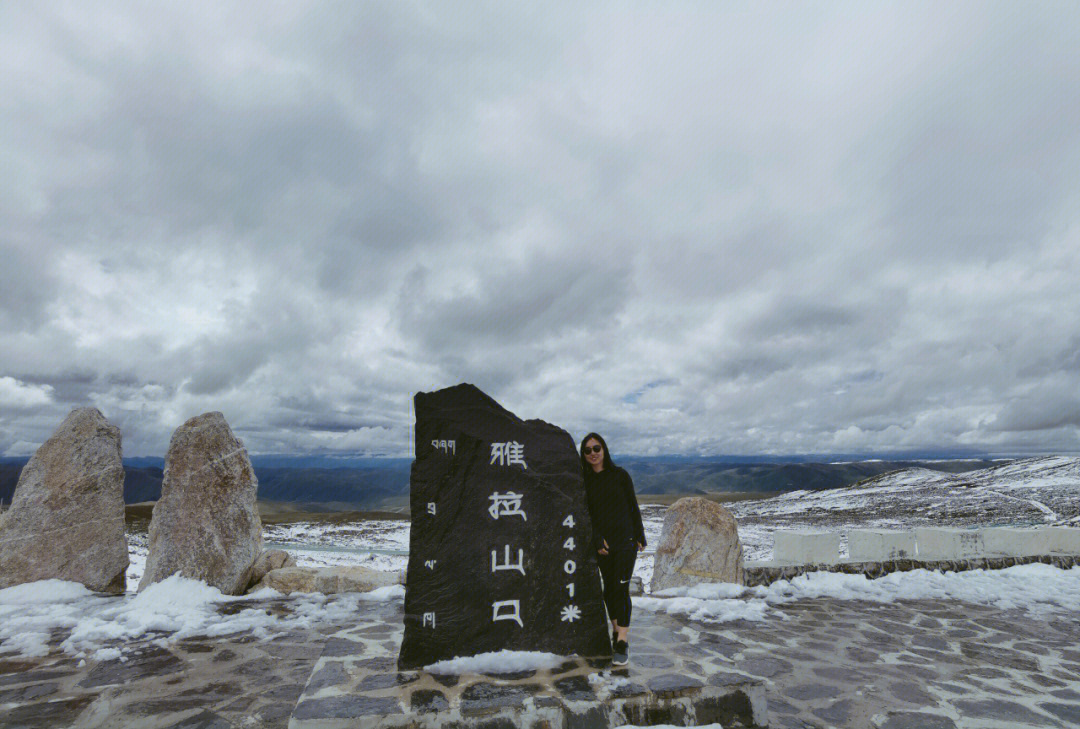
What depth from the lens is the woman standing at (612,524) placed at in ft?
18.1

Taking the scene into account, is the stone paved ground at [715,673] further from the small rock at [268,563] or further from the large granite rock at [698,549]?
the small rock at [268,563]

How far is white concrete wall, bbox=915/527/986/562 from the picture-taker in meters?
10.5

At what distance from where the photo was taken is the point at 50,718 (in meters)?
4.59

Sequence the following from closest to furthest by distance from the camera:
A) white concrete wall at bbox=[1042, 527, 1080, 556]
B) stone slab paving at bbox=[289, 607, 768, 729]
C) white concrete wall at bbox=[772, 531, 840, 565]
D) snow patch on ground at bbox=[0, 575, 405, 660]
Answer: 1. stone slab paving at bbox=[289, 607, 768, 729]
2. snow patch on ground at bbox=[0, 575, 405, 660]
3. white concrete wall at bbox=[772, 531, 840, 565]
4. white concrete wall at bbox=[1042, 527, 1080, 556]

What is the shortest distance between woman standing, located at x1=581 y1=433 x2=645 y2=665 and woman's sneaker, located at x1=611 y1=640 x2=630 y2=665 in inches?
3.1

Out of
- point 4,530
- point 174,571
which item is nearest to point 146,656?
point 174,571

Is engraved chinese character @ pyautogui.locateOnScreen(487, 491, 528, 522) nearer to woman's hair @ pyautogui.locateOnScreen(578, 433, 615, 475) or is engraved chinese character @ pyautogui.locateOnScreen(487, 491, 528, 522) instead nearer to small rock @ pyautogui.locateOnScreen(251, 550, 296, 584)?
woman's hair @ pyautogui.locateOnScreen(578, 433, 615, 475)

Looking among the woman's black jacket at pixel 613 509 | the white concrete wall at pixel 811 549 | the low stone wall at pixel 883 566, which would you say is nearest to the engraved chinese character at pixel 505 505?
the woman's black jacket at pixel 613 509

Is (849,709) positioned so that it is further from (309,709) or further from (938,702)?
(309,709)

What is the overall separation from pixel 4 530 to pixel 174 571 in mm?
2674

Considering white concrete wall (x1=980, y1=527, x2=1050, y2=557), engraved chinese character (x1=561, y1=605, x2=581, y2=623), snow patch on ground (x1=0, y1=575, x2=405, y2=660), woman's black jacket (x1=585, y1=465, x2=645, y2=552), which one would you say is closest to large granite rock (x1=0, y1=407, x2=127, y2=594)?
snow patch on ground (x1=0, y1=575, x2=405, y2=660)

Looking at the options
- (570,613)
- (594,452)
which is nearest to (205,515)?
(570,613)

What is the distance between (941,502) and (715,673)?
44978 mm

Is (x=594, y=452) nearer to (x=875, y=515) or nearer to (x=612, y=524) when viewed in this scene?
(x=612, y=524)
